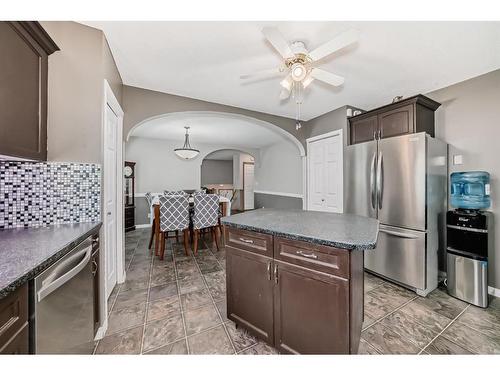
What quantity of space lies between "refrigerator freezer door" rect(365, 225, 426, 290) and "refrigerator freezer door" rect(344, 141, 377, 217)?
32 cm

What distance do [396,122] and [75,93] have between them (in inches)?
129

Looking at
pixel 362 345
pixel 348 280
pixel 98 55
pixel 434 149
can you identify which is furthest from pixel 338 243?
pixel 98 55

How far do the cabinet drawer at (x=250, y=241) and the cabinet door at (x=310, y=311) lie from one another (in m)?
0.13

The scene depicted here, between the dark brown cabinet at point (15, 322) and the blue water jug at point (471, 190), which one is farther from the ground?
the blue water jug at point (471, 190)

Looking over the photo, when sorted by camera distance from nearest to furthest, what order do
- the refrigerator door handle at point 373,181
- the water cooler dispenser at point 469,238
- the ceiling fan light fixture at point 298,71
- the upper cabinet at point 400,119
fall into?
the ceiling fan light fixture at point 298,71 → the water cooler dispenser at point 469,238 → the upper cabinet at point 400,119 → the refrigerator door handle at point 373,181

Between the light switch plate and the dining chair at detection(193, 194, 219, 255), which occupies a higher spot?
the light switch plate

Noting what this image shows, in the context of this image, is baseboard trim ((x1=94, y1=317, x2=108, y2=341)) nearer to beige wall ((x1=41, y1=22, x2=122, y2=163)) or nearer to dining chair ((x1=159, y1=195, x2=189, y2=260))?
beige wall ((x1=41, y1=22, x2=122, y2=163))

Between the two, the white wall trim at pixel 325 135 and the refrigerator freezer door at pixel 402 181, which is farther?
the white wall trim at pixel 325 135

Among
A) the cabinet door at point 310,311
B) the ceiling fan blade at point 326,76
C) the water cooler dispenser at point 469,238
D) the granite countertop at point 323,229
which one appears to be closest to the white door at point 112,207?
the granite countertop at point 323,229

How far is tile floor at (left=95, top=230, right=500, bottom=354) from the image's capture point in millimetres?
1457

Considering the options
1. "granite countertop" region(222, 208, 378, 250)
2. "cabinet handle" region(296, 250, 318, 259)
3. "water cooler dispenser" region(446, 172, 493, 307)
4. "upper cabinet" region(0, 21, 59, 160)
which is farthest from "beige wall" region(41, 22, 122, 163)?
"water cooler dispenser" region(446, 172, 493, 307)

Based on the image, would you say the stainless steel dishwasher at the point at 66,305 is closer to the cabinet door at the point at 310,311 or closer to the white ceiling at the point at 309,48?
the cabinet door at the point at 310,311

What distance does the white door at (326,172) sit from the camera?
331 cm
